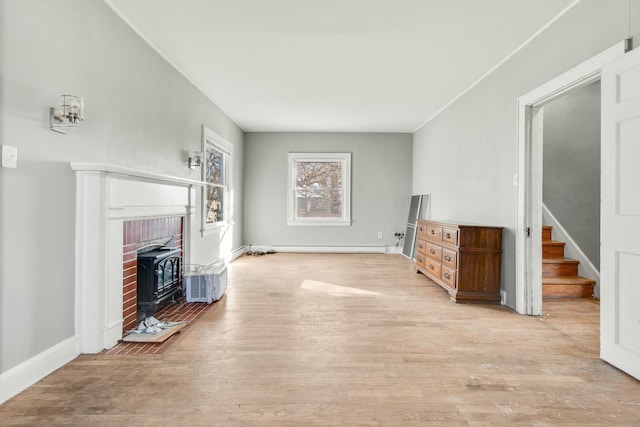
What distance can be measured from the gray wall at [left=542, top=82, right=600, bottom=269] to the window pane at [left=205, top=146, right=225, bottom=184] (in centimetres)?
495

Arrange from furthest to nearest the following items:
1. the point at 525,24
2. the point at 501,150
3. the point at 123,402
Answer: the point at 501,150, the point at 525,24, the point at 123,402

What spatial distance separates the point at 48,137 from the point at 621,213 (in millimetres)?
3604

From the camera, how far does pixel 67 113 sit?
2102 mm

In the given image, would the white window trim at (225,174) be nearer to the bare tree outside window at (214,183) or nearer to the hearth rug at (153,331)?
the bare tree outside window at (214,183)

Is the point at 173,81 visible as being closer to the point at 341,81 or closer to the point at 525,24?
the point at 341,81

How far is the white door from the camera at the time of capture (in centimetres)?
205

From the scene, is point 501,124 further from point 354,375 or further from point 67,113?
point 67,113

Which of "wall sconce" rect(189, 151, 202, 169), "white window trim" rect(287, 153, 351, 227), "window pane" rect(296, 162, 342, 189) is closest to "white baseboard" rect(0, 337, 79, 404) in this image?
"wall sconce" rect(189, 151, 202, 169)

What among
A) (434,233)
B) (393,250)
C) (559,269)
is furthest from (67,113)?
(393,250)

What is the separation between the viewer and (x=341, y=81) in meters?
4.23

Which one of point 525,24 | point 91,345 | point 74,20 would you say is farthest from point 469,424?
point 74,20

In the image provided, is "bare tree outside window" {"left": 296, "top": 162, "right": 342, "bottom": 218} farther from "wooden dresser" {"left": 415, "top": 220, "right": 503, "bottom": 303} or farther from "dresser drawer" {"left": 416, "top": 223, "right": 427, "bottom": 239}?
"wooden dresser" {"left": 415, "top": 220, "right": 503, "bottom": 303}

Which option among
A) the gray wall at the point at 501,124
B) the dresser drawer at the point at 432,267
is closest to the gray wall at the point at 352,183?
the gray wall at the point at 501,124

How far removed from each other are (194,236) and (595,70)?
13.5ft
